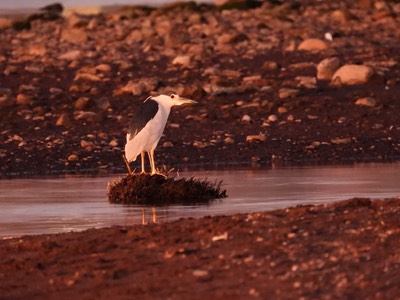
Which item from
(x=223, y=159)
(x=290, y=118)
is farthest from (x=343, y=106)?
(x=223, y=159)

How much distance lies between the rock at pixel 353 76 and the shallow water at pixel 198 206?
271 inches

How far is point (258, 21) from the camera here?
138 ft

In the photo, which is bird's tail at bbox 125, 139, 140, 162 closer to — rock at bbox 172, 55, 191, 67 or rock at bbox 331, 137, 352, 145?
rock at bbox 331, 137, 352, 145

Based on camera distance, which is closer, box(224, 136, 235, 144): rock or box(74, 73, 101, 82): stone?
box(224, 136, 235, 144): rock

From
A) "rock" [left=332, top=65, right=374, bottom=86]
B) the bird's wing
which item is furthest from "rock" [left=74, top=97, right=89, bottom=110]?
the bird's wing

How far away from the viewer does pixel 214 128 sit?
25312mm

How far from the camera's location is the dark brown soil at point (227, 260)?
9.88 meters

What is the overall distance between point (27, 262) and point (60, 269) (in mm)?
457

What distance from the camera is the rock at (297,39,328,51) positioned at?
110ft

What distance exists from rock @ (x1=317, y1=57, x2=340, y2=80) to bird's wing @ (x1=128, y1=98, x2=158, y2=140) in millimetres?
10468

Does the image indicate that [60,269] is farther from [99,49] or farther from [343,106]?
[99,49]

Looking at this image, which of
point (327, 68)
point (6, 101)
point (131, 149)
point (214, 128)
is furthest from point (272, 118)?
point (131, 149)

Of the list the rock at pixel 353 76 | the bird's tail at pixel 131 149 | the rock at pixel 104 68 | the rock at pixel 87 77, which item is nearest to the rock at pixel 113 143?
the bird's tail at pixel 131 149

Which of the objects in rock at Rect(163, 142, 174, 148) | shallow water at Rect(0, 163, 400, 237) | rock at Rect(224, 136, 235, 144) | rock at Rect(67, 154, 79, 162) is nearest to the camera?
shallow water at Rect(0, 163, 400, 237)
